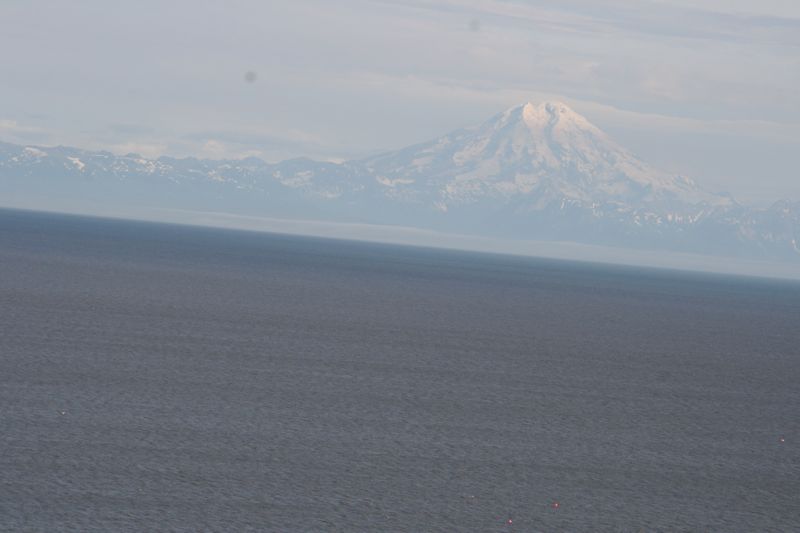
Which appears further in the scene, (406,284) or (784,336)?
(406,284)

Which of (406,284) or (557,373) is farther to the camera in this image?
(406,284)

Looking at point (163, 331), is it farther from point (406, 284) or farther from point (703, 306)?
point (703, 306)

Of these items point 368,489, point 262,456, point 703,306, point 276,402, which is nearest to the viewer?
point 368,489

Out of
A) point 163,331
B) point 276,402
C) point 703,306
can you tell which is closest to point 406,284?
point 703,306

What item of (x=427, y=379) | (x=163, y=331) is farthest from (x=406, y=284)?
(x=427, y=379)

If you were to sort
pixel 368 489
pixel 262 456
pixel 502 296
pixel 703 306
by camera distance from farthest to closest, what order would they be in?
1. pixel 703 306
2. pixel 502 296
3. pixel 262 456
4. pixel 368 489

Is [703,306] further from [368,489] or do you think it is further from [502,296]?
[368,489]
